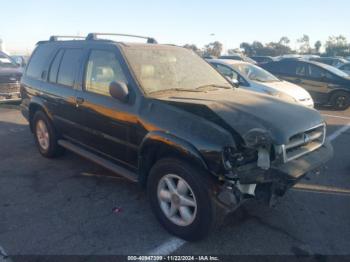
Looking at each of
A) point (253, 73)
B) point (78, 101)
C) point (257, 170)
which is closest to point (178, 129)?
point (257, 170)

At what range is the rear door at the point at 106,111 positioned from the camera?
3.65m

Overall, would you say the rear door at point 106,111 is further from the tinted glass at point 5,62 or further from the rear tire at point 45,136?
the tinted glass at point 5,62

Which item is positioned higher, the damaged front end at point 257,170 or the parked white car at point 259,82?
the parked white car at point 259,82

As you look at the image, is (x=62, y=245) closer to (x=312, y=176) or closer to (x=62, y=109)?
(x=62, y=109)

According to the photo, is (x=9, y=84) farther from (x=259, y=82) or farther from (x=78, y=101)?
(x=259, y=82)

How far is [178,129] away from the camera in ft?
9.92

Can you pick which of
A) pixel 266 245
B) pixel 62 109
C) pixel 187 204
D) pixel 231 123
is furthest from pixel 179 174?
pixel 62 109

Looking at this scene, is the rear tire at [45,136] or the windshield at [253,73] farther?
the windshield at [253,73]

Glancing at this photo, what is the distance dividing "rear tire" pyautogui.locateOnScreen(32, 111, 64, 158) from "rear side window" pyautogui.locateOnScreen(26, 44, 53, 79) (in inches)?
28.2

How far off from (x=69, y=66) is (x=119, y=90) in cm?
163

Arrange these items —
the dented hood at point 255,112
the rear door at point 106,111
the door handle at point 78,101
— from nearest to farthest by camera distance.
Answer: the dented hood at point 255,112 → the rear door at point 106,111 → the door handle at point 78,101

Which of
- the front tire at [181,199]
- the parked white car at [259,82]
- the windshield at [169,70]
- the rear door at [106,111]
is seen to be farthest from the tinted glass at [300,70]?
the front tire at [181,199]

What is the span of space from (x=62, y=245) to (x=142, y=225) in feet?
2.77

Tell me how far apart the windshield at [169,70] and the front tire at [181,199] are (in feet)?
3.21
